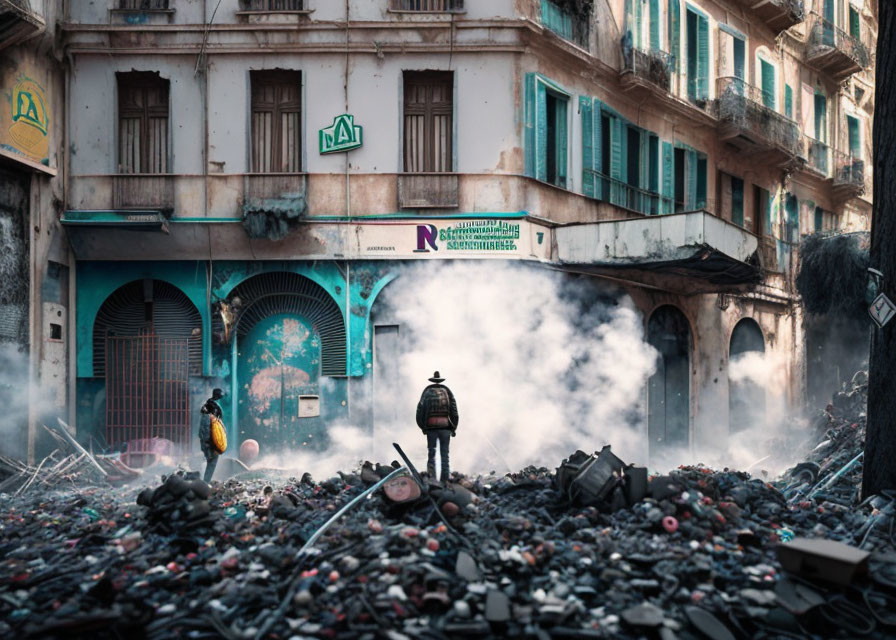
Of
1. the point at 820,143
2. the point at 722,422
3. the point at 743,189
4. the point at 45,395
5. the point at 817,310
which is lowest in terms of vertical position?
the point at 722,422

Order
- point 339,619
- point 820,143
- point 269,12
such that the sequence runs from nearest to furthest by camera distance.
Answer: point 339,619
point 269,12
point 820,143

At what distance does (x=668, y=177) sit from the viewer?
19.0m

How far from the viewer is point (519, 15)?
14.8 metres

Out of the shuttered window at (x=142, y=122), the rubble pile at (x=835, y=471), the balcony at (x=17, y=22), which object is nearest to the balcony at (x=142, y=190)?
the shuttered window at (x=142, y=122)

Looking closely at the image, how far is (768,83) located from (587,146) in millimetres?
9086

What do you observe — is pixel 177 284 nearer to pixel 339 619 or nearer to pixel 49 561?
pixel 49 561

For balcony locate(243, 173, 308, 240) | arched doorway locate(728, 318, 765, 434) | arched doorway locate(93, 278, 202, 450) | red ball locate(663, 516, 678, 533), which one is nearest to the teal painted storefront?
arched doorway locate(93, 278, 202, 450)

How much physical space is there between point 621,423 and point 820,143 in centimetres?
1376

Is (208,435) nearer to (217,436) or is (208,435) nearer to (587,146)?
(217,436)

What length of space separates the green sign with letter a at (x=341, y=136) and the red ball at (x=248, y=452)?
5.57 m

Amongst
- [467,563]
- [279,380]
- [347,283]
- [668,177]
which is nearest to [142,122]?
[347,283]

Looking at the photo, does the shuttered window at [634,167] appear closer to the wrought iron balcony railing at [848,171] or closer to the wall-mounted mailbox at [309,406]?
the wall-mounted mailbox at [309,406]

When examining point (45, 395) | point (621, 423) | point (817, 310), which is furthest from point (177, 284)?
point (817, 310)

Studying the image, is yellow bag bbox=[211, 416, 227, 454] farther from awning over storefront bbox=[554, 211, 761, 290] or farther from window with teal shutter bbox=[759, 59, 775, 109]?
window with teal shutter bbox=[759, 59, 775, 109]
